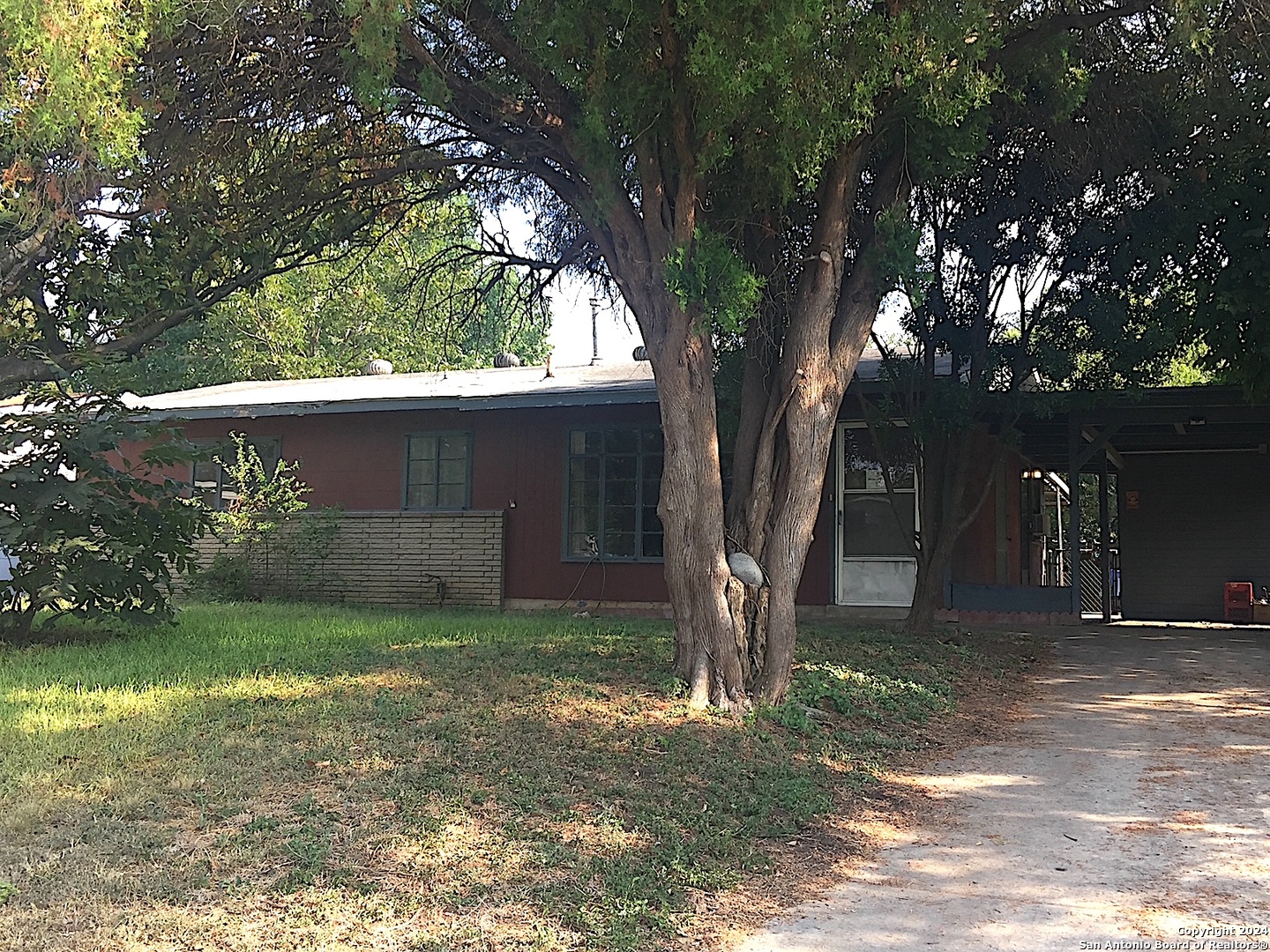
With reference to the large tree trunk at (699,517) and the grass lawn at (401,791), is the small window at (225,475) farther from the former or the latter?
the large tree trunk at (699,517)

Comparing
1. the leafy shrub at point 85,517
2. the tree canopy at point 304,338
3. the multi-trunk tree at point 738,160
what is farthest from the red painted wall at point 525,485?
the tree canopy at point 304,338

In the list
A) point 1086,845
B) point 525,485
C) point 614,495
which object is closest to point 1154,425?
point 614,495

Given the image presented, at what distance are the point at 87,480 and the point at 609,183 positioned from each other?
470cm

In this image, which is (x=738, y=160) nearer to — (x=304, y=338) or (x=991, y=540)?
(x=991, y=540)

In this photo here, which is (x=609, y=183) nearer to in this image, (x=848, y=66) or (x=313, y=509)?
(x=848, y=66)

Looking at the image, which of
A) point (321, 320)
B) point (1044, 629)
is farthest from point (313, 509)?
point (321, 320)

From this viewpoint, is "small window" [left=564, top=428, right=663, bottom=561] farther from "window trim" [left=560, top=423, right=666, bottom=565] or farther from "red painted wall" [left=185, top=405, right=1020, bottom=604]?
"red painted wall" [left=185, top=405, right=1020, bottom=604]

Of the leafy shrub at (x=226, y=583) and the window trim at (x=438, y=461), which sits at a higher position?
the window trim at (x=438, y=461)

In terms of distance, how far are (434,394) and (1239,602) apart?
12770 mm

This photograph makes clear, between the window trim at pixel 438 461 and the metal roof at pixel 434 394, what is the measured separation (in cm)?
57

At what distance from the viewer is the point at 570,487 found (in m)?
15.1

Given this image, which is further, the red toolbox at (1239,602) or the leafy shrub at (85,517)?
the red toolbox at (1239,602)

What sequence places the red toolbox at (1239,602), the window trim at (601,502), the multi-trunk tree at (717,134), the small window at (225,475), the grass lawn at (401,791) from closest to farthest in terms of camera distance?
the grass lawn at (401,791) → the multi-trunk tree at (717,134) → the window trim at (601,502) → the small window at (225,475) → the red toolbox at (1239,602)

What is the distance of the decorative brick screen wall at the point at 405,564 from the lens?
49.9 ft
